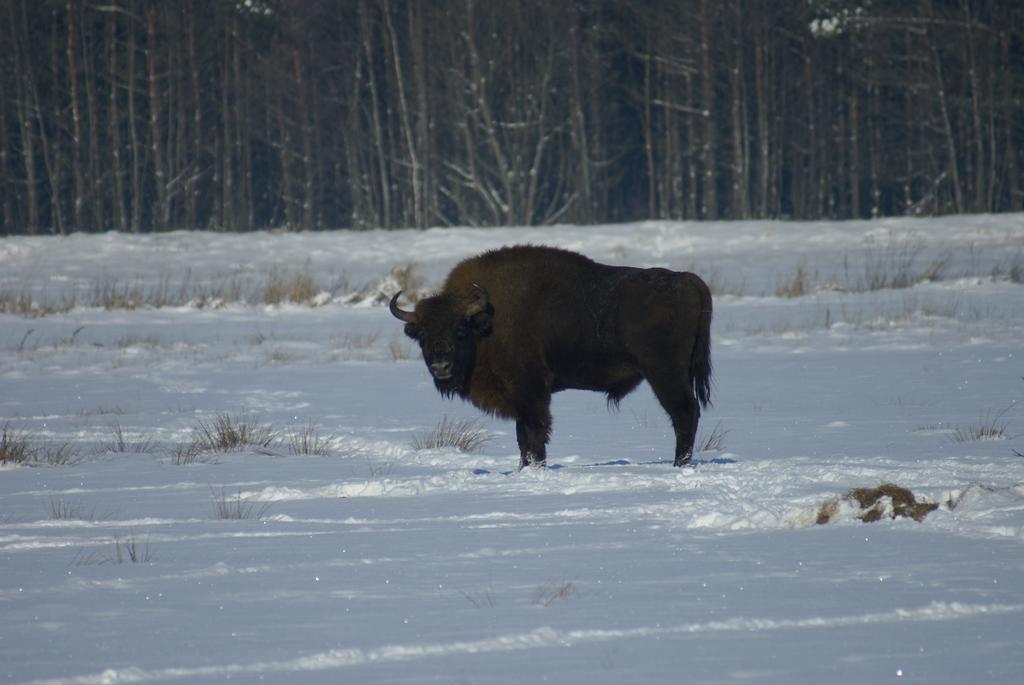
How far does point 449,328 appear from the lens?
940cm

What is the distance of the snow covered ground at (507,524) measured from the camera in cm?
427

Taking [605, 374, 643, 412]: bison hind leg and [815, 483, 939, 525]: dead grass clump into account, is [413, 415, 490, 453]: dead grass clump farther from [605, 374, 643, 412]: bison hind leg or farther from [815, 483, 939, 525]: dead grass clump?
[815, 483, 939, 525]: dead grass clump

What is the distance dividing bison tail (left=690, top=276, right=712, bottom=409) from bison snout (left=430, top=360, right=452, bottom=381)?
5.41 feet

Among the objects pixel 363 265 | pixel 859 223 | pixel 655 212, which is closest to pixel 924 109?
pixel 655 212

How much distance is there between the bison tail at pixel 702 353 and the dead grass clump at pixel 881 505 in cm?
289

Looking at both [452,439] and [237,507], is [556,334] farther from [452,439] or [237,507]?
[237,507]

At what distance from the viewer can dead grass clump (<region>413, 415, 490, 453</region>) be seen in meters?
10.3

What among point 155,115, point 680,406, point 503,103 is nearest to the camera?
point 680,406

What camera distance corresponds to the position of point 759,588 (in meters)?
5.05

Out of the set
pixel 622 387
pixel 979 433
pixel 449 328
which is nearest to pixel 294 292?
pixel 449 328

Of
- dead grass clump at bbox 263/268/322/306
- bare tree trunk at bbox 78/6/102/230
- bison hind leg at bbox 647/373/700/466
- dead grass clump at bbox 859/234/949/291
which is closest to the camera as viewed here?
bison hind leg at bbox 647/373/700/466

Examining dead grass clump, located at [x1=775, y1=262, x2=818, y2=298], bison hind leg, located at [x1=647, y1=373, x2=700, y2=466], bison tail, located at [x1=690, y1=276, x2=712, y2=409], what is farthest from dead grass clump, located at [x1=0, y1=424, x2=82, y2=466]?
dead grass clump, located at [x1=775, y1=262, x2=818, y2=298]

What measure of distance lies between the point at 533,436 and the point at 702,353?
129 cm

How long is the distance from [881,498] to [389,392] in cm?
824
